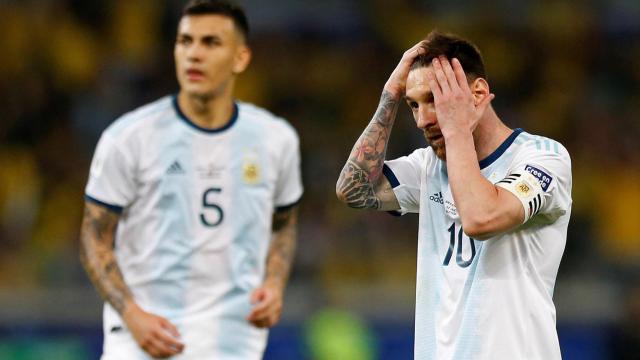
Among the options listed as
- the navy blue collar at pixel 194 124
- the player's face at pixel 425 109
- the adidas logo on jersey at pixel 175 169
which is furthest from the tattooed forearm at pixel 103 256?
the player's face at pixel 425 109

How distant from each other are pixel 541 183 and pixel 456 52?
1.86 ft

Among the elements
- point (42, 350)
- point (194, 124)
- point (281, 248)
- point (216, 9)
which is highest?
point (216, 9)

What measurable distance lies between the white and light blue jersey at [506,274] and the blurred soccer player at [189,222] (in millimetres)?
1858

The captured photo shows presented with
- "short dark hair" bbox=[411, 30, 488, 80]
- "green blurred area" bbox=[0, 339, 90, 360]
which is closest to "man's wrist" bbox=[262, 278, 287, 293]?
"short dark hair" bbox=[411, 30, 488, 80]

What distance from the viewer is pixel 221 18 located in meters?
6.48

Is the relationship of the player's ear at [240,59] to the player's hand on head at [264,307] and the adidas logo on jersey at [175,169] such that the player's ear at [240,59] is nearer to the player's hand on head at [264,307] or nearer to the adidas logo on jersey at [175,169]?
the adidas logo on jersey at [175,169]

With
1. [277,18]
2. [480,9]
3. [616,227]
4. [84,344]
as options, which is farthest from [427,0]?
[84,344]

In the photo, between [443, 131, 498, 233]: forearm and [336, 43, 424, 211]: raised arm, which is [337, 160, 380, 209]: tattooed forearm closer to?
[336, 43, 424, 211]: raised arm

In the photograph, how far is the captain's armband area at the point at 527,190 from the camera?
13.3ft

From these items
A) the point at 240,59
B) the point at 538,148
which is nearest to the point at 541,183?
the point at 538,148

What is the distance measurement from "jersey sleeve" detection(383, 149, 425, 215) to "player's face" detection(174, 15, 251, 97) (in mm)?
1804

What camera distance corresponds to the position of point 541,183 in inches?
162

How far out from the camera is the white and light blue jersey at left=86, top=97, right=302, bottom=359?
238 inches

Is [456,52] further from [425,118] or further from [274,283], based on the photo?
[274,283]
